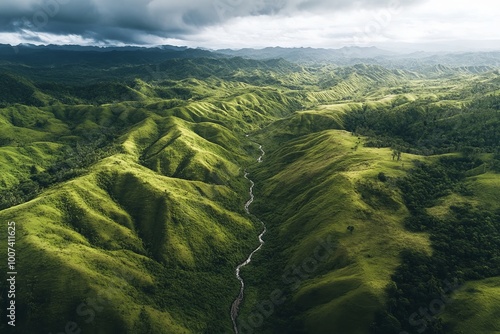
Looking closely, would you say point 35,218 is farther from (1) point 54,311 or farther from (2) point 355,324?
(2) point 355,324

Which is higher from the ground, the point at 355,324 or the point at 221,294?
the point at 355,324

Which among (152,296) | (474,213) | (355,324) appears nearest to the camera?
(355,324)

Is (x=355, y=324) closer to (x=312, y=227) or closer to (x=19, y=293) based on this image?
(x=312, y=227)

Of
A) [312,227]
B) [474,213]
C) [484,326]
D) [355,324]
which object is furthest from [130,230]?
[474,213]

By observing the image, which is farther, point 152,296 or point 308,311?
point 152,296

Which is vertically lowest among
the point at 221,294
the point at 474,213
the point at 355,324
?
the point at 221,294

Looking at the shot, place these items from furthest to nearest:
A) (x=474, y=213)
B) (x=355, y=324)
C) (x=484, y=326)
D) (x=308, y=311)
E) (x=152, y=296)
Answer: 1. (x=474, y=213)
2. (x=152, y=296)
3. (x=308, y=311)
4. (x=355, y=324)
5. (x=484, y=326)

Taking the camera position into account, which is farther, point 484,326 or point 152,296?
point 152,296

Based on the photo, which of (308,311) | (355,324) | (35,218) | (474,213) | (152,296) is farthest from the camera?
(474,213)

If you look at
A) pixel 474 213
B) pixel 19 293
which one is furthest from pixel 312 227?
pixel 19 293
